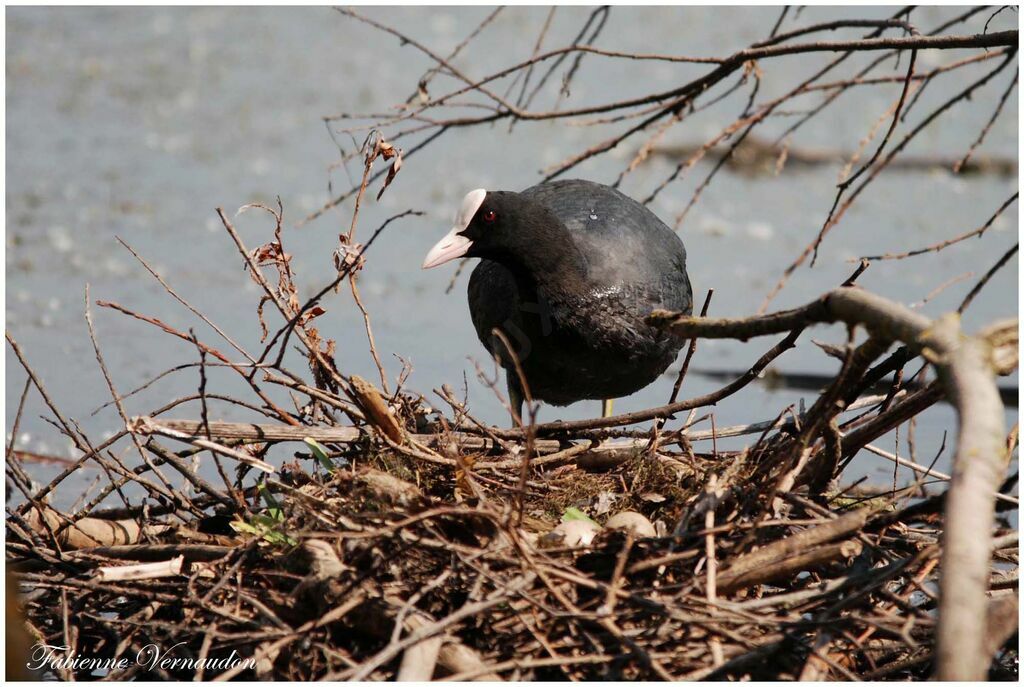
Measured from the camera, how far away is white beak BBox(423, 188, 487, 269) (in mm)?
3535

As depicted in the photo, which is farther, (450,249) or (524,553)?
(450,249)

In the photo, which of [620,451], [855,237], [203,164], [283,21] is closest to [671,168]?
[855,237]

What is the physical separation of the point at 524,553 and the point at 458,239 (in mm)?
1426

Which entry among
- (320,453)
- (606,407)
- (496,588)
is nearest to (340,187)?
(606,407)

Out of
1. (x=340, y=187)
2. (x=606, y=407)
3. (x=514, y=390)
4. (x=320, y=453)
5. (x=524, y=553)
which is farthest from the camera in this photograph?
(x=340, y=187)

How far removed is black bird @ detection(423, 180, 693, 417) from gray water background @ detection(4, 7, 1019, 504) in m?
0.88

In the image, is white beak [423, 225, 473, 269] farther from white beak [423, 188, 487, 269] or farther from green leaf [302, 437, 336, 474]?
green leaf [302, 437, 336, 474]

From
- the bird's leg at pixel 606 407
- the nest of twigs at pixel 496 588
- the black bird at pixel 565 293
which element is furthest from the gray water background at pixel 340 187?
the nest of twigs at pixel 496 588

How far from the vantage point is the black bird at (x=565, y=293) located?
3604 millimetres

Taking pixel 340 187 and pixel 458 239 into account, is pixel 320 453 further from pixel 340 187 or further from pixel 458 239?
pixel 340 187

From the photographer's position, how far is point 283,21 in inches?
422

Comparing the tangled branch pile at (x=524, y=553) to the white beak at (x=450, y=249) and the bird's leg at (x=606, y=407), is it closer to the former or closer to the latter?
the white beak at (x=450, y=249)

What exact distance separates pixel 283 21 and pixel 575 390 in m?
7.74

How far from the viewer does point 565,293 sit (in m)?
3.64
